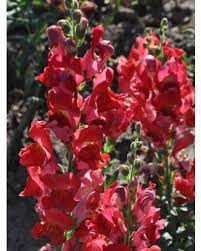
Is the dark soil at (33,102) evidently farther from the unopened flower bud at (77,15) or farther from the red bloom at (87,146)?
the unopened flower bud at (77,15)

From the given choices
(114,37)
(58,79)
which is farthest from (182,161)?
(114,37)

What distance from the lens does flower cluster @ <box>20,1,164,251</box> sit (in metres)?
2.05

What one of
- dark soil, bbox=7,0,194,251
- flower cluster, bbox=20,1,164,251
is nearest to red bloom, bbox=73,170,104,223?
flower cluster, bbox=20,1,164,251

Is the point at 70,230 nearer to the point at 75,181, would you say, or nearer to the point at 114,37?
the point at 75,181

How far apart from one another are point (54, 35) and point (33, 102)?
180 centimetres

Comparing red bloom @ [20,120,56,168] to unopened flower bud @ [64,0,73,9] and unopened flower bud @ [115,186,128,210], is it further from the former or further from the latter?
unopened flower bud @ [64,0,73,9]

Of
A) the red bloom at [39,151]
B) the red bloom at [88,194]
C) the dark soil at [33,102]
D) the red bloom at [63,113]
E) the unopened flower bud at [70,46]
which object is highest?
the unopened flower bud at [70,46]

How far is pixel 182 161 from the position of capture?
9.91 feet

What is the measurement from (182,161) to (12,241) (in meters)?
0.91

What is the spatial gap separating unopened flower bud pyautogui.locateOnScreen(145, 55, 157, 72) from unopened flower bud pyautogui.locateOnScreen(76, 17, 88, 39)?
71cm

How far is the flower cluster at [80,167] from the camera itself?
205cm

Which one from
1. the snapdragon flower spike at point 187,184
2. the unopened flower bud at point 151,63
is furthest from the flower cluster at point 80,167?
the snapdragon flower spike at point 187,184

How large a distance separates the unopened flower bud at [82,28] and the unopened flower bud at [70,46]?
5 centimetres

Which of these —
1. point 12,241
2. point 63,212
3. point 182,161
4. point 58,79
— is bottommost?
point 12,241
